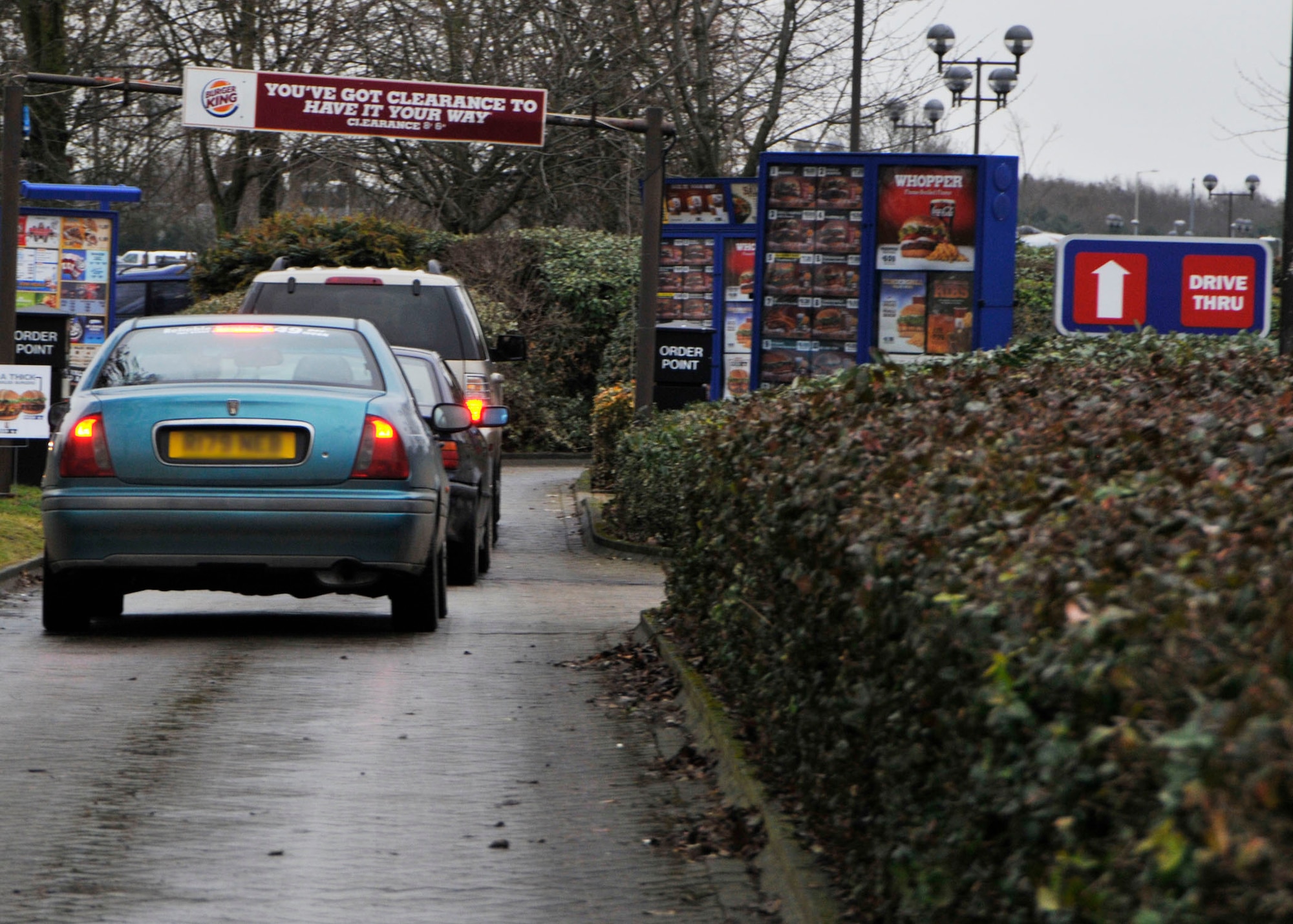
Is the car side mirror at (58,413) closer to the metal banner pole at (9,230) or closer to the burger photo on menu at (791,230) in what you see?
the metal banner pole at (9,230)

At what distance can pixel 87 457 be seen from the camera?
896 centimetres

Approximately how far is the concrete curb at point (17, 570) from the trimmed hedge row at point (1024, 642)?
686cm

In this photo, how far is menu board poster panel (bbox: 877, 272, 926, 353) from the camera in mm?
17484

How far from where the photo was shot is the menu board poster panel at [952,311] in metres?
17.1

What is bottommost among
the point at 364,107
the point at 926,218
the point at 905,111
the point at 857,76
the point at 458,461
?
the point at 458,461

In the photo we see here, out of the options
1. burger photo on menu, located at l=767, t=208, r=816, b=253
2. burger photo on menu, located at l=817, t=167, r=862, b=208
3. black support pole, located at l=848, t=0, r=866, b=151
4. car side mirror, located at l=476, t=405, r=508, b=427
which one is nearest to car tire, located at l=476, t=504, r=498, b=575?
car side mirror, located at l=476, t=405, r=508, b=427

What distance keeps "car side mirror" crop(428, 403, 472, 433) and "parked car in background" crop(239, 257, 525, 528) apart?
4.66 meters

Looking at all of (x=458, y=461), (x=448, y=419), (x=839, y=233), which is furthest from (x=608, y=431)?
(x=448, y=419)

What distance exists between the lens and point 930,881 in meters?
3.48

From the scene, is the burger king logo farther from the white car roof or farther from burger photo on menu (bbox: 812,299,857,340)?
burger photo on menu (bbox: 812,299,857,340)

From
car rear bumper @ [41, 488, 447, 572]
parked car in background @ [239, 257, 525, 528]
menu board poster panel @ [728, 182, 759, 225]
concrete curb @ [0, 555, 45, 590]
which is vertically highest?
menu board poster panel @ [728, 182, 759, 225]

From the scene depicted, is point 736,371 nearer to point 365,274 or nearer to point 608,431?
point 608,431

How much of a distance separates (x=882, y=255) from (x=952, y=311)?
866 mm

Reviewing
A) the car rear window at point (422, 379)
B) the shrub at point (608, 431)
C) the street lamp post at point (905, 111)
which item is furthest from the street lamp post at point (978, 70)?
Answer: the car rear window at point (422, 379)
